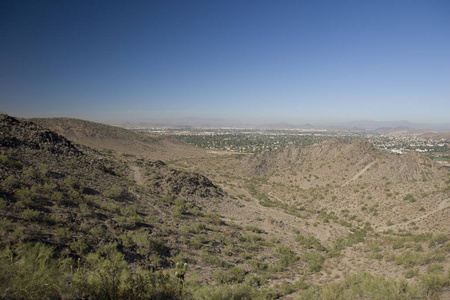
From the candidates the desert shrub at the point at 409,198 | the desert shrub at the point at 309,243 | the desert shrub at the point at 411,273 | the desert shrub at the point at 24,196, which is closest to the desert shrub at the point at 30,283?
the desert shrub at the point at 24,196

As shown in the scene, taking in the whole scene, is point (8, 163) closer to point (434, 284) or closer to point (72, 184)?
point (72, 184)

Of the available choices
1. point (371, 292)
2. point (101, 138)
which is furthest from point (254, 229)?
point (101, 138)

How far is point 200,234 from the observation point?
51.9 ft

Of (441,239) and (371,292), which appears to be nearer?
(371,292)

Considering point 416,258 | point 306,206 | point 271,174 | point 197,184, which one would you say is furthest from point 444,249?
point 271,174

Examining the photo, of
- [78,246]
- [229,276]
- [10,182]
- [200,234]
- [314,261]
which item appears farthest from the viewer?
[200,234]

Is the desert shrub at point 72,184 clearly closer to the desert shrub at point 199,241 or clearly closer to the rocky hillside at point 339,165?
the desert shrub at point 199,241

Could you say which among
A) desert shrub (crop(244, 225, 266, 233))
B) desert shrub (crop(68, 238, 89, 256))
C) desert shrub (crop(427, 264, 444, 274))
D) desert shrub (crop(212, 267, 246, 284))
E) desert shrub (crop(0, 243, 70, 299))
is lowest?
desert shrub (crop(244, 225, 266, 233))

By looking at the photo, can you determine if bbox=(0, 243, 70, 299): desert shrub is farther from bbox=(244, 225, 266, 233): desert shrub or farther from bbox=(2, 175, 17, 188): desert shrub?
bbox=(244, 225, 266, 233): desert shrub

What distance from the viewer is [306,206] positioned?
30.1 meters

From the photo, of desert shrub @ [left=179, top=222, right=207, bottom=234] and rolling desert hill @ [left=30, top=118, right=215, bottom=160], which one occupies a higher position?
rolling desert hill @ [left=30, top=118, right=215, bottom=160]

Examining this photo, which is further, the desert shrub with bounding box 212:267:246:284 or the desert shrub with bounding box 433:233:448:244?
the desert shrub with bounding box 433:233:448:244

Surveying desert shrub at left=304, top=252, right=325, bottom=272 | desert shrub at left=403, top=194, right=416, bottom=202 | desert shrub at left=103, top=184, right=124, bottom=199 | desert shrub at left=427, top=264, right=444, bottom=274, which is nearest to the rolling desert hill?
desert shrub at left=103, top=184, right=124, bottom=199

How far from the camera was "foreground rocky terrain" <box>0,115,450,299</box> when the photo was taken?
7.53 meters
